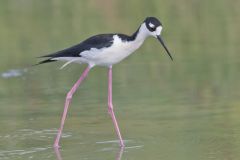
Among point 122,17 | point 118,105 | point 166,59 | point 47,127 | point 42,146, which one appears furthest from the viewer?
point 122,17

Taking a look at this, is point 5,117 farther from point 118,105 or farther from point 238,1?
point 238,1

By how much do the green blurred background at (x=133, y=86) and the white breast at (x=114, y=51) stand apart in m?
0.83

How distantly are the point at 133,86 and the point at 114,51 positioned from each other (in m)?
2.76

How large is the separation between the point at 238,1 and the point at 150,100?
8209 mm

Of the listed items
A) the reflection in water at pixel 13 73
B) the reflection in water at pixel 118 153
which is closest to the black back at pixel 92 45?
the reflection in water at pixel 118 153

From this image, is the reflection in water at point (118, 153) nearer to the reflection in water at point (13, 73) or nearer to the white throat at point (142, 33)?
the white throat at point (142, 33)

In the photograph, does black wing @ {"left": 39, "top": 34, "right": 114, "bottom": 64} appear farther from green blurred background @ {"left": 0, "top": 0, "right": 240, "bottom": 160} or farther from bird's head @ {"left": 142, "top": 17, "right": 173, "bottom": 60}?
green blurred background @ {"left": 0, "top": 0, "right": 240, "bottom": 160}

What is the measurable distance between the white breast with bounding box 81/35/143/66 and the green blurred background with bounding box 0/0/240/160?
0.83 metres

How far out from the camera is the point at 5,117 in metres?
9.45

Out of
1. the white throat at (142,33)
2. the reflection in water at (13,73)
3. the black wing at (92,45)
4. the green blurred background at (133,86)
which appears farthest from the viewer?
the reflection in water at (13,73)

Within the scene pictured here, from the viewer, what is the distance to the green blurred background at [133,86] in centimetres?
803

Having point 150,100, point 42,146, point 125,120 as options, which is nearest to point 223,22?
point 150,100

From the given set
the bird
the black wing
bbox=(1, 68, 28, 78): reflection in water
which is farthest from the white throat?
bbox=(1, 68, 28, 78): reflection in water

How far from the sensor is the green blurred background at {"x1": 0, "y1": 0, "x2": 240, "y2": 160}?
26.3 ft
